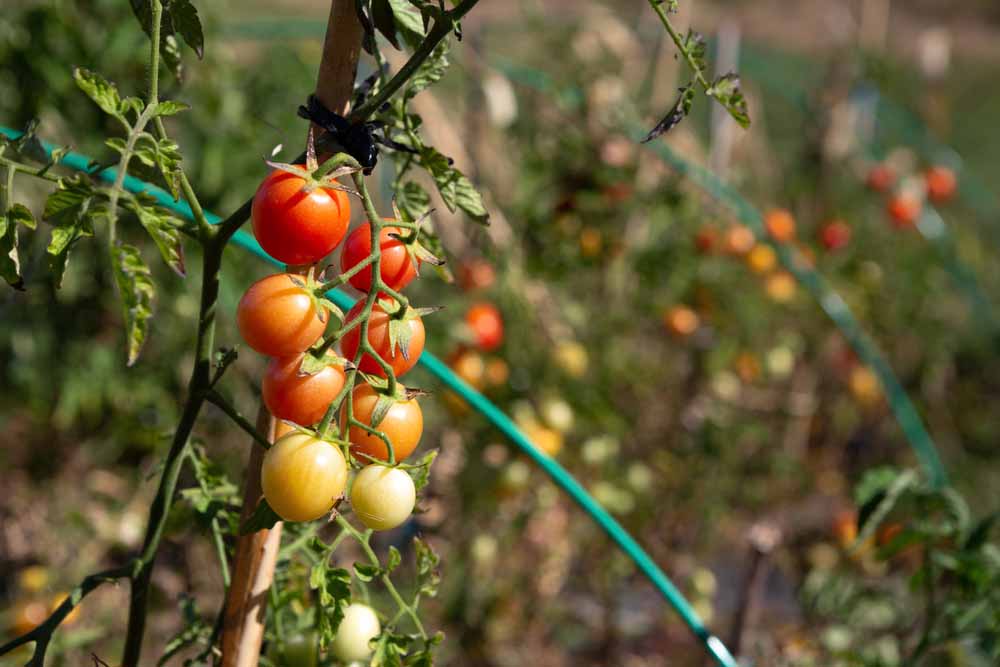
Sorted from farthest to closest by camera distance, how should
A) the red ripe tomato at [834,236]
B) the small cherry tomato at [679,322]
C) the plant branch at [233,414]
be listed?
the red ripe tomato at [834,236]
the small cherry tomato at [679,322]
the plant branch at [233,414]

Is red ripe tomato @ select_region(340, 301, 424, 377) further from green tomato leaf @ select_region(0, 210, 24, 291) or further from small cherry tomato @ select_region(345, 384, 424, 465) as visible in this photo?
green tomato leaf @ select_region(0, 210, 24, 291)

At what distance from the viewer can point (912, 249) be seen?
109 inches

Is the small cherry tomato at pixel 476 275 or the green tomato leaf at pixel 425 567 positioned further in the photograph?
the small cherry tomato at pixel 476 275

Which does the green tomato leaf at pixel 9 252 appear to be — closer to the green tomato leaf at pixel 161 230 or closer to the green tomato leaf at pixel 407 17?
the green tomato leaf at pixel 161 230

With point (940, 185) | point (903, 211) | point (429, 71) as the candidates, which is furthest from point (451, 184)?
point (940, 185)

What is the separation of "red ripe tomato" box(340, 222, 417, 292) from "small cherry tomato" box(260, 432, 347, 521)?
3.8 inches

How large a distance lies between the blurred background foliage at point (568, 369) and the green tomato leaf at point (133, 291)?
31.3 inches

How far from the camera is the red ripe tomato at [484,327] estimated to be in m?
1.62

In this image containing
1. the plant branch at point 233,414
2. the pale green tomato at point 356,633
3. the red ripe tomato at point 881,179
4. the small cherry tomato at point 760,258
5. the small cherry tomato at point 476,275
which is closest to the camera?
the plant branch at point 233,414

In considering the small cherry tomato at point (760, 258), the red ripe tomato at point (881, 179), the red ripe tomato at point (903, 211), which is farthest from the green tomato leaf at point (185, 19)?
the red ripe tomato at point (881, 179)

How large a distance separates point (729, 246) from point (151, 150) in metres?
1.74

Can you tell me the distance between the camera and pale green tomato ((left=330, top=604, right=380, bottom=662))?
0.67m

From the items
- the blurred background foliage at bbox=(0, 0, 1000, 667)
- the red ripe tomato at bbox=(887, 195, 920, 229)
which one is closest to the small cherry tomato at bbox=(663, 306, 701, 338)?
the blurred background foliage at bbox=(0, 0, 1000, 667)

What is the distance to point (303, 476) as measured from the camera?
47cm
